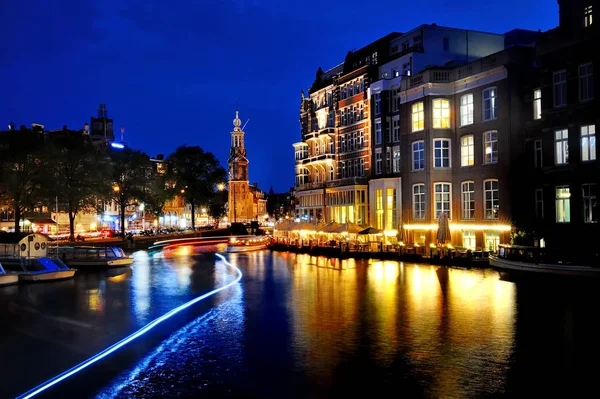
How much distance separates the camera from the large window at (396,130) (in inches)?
2682

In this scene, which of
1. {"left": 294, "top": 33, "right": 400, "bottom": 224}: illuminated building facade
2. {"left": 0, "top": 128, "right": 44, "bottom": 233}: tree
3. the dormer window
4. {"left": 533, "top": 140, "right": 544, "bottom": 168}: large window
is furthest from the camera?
{"left": 294, "top": 33, "right": 400, "bottom": 224}: illuminated building facade

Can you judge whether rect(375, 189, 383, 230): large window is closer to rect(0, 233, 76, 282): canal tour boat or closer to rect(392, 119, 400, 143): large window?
rect(392, 119, 400, 143): large window

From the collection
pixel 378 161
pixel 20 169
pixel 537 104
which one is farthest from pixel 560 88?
pixel 20 169

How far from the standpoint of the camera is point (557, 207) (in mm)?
43594

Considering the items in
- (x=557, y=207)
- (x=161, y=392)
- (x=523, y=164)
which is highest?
(x=523, y=164)

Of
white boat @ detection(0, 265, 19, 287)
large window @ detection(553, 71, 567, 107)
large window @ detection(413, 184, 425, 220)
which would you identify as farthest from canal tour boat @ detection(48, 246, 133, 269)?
large window @ detection(553, 71, 567, 107)

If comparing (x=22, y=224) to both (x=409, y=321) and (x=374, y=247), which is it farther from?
(x=409, y=321)

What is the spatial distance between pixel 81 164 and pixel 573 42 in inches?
2193

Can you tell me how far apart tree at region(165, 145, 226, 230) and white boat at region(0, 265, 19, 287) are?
2629 inches

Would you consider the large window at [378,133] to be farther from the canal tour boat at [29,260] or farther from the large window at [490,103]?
the canal tour boat at [29,260]

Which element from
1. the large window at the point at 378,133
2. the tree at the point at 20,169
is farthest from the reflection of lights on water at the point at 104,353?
the large window at the point at 378,133

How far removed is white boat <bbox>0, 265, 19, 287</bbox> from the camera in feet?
125

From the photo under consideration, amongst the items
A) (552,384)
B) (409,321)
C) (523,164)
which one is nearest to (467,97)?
(523,164)

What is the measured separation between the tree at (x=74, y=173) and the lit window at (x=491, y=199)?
147ft
